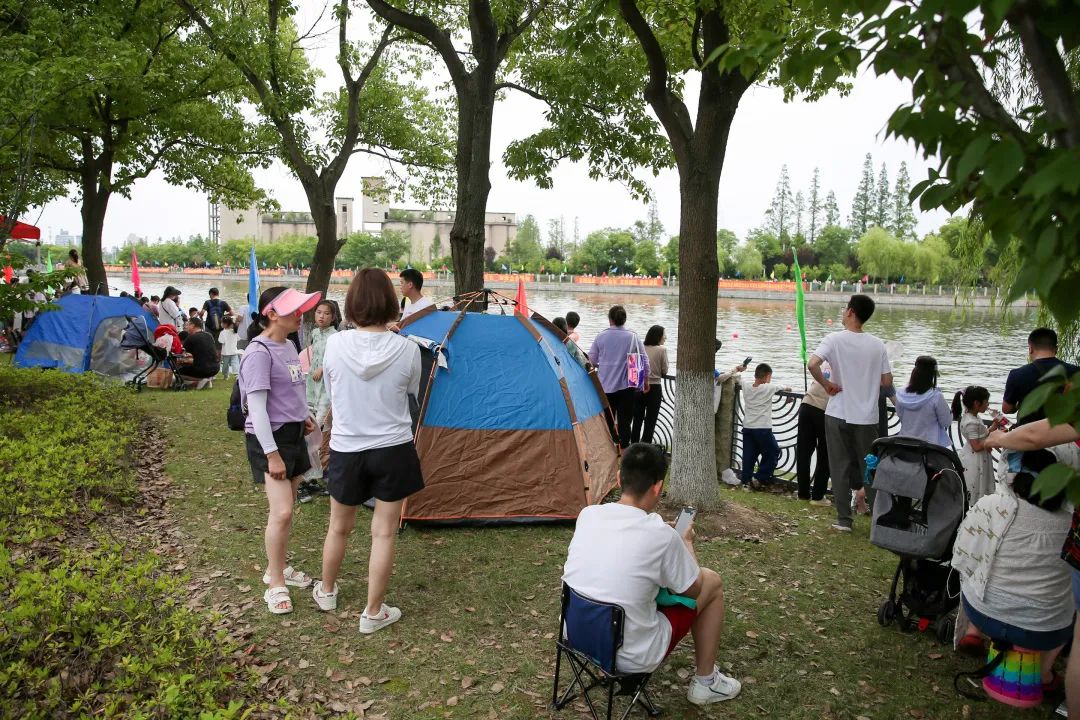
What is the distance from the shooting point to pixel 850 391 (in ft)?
20.4

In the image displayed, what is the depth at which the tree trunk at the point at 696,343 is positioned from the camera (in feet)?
20.3

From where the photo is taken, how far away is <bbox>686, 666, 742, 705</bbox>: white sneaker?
3.61m

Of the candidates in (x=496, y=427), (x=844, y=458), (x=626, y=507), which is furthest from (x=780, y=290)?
(x=626, y=507)

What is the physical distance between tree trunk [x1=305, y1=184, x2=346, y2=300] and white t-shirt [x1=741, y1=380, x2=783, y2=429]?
8.04 m

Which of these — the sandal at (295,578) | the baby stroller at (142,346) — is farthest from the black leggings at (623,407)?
the baby stroller at (142,346)

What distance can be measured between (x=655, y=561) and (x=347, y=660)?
1.85m

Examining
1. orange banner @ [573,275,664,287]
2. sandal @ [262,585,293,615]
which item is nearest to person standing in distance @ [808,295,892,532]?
sandal @ [262,585,293,615]

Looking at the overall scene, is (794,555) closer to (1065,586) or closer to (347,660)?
(1065,586)

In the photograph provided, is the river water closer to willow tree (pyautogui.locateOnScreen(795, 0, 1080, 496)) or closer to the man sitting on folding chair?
the man sitting on folding chair

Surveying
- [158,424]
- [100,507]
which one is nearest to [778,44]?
[100,507]

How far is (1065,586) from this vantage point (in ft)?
11.4

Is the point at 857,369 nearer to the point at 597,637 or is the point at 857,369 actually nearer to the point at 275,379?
the point at 597,637

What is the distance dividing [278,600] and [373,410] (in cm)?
133

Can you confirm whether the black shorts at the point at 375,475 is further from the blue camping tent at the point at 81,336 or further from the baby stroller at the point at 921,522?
the blue camping tent at the point at 81,336
